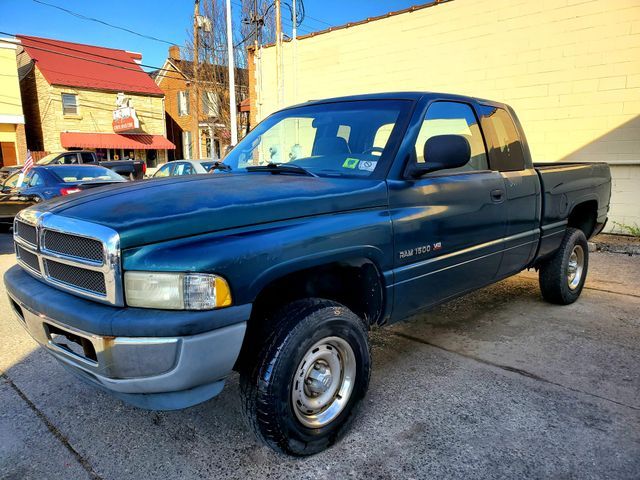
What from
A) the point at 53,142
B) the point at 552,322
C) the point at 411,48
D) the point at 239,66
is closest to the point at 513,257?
the point at 552,322

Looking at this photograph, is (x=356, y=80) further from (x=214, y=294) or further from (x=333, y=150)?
(x=214, y=294)

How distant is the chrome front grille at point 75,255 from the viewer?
1.95 metres

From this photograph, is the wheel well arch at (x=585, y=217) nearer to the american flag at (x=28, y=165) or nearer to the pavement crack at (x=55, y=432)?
the pavement crack at (x=55, y=432)

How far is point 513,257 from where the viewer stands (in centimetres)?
385

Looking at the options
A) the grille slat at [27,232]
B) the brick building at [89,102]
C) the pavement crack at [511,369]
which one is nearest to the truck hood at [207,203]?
the grille slat at [27,232]

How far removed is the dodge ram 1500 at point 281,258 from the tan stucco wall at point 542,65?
5.74 meters

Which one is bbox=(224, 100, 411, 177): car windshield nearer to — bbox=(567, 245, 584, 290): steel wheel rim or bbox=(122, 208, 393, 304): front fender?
bbox=(122, 208, 393, 304): front fender

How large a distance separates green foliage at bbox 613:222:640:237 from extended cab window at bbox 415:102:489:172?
239 inches

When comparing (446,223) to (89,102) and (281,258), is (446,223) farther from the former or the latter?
(89,102)

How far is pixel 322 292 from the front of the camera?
272 cm

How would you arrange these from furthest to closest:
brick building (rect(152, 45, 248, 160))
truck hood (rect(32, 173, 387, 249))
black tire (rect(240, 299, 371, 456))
A: brick building (rect(152, 45, 248, 160)) → black tire (rect(240, 299, 371, 456)) → truck hood (rect(32, 173, 387, 249))

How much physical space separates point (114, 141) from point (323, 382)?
2966 centimetres

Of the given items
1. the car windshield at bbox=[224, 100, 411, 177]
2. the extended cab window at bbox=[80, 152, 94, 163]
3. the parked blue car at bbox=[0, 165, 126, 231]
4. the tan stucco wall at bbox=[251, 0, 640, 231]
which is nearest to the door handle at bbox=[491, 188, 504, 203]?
the car windshield at bbox=[224, 100, 411, 177]

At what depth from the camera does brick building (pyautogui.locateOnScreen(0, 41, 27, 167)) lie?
24250 millimetres
